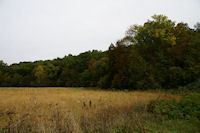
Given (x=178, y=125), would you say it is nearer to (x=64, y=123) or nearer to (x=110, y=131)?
(x=110, y=131)

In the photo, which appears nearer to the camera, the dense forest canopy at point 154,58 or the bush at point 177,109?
the bush at point 177,109

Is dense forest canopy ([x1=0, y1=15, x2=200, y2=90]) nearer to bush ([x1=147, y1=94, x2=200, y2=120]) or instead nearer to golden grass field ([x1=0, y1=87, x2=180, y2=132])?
golden grass field ([x1=0, y1=87, x2=180, y2=132])

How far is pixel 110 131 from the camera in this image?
10.7 ft

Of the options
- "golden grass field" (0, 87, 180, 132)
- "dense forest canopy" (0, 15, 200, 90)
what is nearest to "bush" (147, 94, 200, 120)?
"golden grass field" (0, 87, 180, 132)

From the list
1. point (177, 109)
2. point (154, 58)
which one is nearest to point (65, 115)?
point (177, 109)

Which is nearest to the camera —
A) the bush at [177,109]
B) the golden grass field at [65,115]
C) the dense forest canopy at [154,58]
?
the golden grass field at [65,115]

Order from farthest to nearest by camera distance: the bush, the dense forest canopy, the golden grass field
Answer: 1. the dense forest canopy
2. the bush
3. the golden grass field

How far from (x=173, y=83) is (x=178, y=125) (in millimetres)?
17493

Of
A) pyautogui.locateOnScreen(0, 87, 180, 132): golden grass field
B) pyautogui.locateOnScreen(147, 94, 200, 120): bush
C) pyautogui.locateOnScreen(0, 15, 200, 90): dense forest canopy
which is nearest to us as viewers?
pyautogui.locateOnScreen(0, 87, 180, 132): golden grass field

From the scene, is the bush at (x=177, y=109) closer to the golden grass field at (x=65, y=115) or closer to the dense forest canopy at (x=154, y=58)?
the golden grass field at (x=65, y=115)

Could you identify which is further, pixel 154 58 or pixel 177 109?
pixel 154 58

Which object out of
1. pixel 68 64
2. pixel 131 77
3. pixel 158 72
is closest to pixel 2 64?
pixel 68 64

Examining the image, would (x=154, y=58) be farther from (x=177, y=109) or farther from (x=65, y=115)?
(x=65, y=115)

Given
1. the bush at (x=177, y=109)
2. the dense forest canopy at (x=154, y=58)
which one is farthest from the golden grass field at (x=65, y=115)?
the dense forest canopy at (x=154, y=58)
